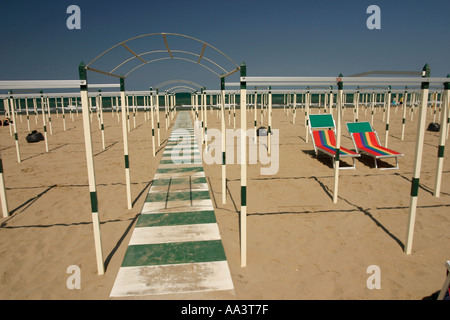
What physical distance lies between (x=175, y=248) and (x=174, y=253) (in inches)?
5.7

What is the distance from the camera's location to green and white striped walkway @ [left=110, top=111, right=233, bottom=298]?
344cm

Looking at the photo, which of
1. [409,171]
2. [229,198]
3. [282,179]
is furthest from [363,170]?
[229,198]

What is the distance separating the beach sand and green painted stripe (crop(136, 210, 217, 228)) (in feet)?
0.61

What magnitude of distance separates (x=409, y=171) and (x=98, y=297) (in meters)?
8.20

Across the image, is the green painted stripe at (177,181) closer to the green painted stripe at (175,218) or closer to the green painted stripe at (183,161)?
the green painted stripe at (183,161)

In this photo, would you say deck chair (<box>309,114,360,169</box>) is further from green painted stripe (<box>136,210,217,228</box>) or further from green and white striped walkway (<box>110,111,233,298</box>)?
green painted stripe (<box>136,210,217,228</box>)

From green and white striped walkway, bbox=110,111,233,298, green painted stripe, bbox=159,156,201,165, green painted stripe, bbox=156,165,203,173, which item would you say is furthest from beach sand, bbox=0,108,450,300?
green painted stripe, bbox=159,156,201,165

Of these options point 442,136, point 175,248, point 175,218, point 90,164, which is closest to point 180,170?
point 175,218

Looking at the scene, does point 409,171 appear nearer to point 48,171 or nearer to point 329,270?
point 329,270

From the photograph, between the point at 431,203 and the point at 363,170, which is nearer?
the point at 431,203

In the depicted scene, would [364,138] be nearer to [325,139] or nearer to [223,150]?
[325,139]

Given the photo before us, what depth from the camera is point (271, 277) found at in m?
3.57

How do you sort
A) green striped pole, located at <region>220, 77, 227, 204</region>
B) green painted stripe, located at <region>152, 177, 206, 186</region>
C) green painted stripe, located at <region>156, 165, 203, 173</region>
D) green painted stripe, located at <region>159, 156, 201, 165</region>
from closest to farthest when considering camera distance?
1. green striped pole, located at <region>220, 77, 227, 204</region>
2. green painted stripe, located at <region>152, 177, 206, 186</region>
3. green painted stripe, located at <region>156, 165, 203, 173</region>
4. green painted stripe, located at <region>159, 156, 201, 165</region>
